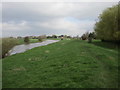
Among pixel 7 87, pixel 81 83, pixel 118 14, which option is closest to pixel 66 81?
pixel 81 83

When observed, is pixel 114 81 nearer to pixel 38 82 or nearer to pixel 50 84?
pixel 50 84

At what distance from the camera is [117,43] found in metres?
26.7

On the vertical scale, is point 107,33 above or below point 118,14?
below

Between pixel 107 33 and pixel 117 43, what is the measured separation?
3.76m

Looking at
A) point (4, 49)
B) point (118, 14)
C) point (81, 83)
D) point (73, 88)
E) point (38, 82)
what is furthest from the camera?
point (118, 14)

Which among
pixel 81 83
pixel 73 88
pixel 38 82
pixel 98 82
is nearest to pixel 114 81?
pixel 98 82

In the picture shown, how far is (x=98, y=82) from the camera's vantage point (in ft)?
17.4

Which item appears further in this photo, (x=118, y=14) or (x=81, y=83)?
(x=118, y=14)

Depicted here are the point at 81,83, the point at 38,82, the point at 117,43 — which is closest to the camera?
the point at 81,83

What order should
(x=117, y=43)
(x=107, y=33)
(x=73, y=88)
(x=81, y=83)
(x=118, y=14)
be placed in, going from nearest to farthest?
1. (x=73, y=88)
2. (x=81, y=83)
3. (x=118, y=14)
4. (x=107, y=33)
5. (x=117, y=43)

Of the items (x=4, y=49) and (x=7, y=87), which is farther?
(x=4, y=49)

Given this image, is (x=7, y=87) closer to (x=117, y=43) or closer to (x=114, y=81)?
(x=114, y=81)

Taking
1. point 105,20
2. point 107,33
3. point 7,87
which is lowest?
point 7,87

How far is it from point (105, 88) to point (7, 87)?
3.98 m
